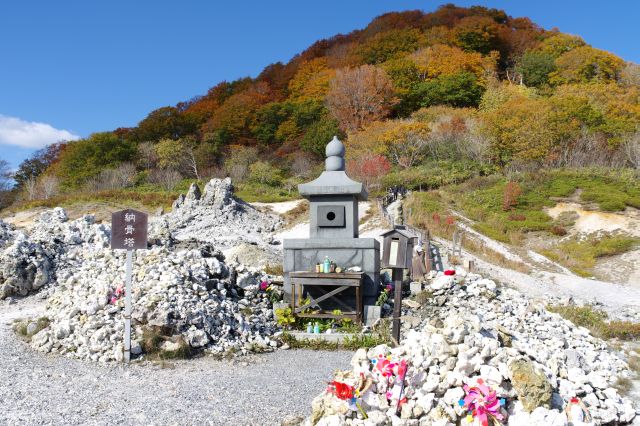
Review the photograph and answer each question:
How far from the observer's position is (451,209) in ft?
94.3

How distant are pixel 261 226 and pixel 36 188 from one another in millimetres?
27700

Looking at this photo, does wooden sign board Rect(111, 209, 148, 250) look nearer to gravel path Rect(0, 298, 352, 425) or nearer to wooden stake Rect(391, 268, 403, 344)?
gravel path Rect(0, 298, 352, 425)

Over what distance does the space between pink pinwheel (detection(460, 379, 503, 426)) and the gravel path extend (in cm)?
195

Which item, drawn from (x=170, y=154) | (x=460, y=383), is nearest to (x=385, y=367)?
(x=460, y=383)

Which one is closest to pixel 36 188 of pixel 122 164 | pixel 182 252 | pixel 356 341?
pixel 122 164

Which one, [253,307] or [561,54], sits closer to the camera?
[253,307]

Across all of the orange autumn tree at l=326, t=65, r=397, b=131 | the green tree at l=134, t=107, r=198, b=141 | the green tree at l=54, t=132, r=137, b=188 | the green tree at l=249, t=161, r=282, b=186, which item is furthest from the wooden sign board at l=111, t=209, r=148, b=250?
the green tree at l=134, t=107, r=198, b=141

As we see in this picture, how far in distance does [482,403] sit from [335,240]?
21.2 feet

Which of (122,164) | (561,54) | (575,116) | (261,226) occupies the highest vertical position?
(561,54)

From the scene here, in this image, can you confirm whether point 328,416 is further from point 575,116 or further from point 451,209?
point 575,116

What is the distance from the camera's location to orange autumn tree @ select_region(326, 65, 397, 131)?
4747cm

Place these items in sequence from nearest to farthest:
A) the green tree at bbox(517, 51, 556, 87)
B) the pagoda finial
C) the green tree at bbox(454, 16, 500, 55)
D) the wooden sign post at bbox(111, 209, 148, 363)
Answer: the wooden sign post at bbox(111, 209, 148, 363) < the pagoda finial < the green tree at bbox(517, 51, 556, 87) < the green tree at bbox(454, 16, 500, 55)

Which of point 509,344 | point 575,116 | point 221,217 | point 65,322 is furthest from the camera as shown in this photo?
point 575,116

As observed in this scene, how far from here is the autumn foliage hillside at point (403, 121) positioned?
37219mm
